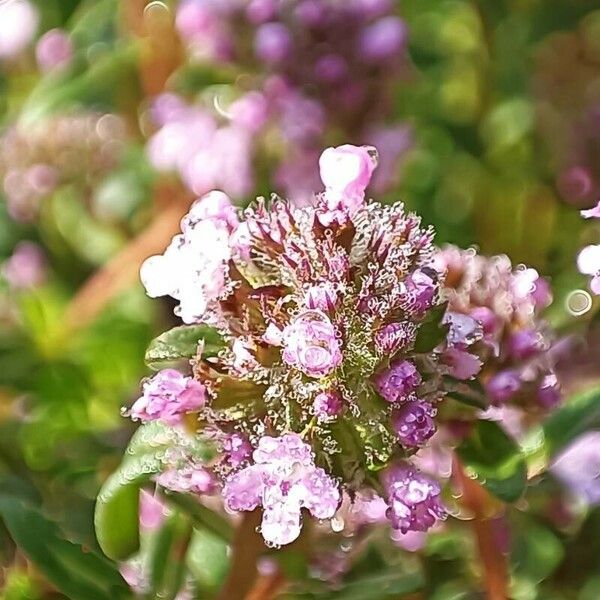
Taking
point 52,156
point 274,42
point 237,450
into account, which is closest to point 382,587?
point 237,450

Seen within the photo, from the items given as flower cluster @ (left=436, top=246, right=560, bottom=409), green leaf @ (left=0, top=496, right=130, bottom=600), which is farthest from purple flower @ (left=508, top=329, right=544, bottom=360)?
green leaf @ (left=0, top=496, right=130, bottom=600)

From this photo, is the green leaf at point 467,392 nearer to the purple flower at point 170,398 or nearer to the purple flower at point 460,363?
the purple flower at point 460,363

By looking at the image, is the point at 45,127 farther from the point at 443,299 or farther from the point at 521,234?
the point at 443,299

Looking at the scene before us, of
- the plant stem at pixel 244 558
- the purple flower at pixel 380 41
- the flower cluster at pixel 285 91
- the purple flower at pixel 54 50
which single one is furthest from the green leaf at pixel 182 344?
the purple flower at pixel 54 50

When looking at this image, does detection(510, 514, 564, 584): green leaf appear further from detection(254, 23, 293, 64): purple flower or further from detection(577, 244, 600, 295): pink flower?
detection(254, 23, 293, 64): purple flower

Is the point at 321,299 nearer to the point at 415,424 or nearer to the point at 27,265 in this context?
the point at 415,424

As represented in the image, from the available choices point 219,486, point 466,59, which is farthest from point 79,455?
point 466,59
